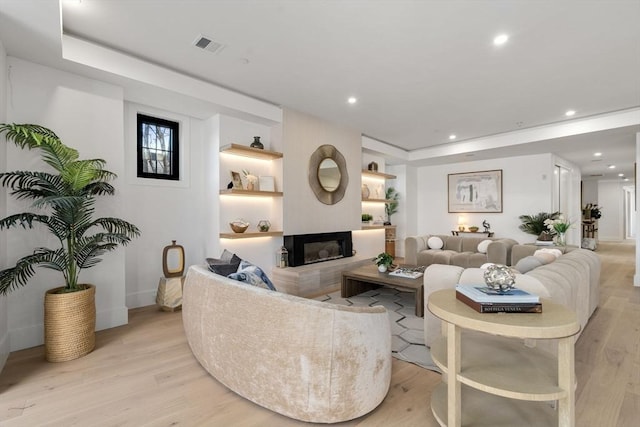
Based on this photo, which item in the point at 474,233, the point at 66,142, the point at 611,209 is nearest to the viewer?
the point at 66,142

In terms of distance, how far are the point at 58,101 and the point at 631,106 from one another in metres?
6.97

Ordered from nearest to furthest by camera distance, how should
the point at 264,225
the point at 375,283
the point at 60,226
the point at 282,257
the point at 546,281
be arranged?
the point at 546,281 < the point at 60,226 < the point at 375,283 < the point at 264,225 < the point at 282,257

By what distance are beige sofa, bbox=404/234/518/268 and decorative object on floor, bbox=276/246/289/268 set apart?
2429 millimetres

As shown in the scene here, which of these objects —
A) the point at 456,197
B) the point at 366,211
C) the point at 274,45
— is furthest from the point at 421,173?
the point at 274,45

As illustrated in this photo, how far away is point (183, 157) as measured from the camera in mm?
4125

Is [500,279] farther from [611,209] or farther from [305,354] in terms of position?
[611,209]

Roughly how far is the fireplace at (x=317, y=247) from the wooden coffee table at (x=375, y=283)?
852mm

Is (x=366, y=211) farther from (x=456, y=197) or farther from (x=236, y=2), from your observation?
(x=236, y=2)

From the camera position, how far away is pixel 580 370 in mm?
2186

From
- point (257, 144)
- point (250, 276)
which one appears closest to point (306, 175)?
point (257, 144)

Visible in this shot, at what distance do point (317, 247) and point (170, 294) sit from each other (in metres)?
2.27

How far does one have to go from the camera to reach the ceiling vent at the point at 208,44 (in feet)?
8.61

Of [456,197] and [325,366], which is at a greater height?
[456,197]

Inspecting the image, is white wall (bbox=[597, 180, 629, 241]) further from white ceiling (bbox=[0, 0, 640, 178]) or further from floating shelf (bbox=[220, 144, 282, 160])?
floating shelf (bbox=[220, 144, 282, 160])
